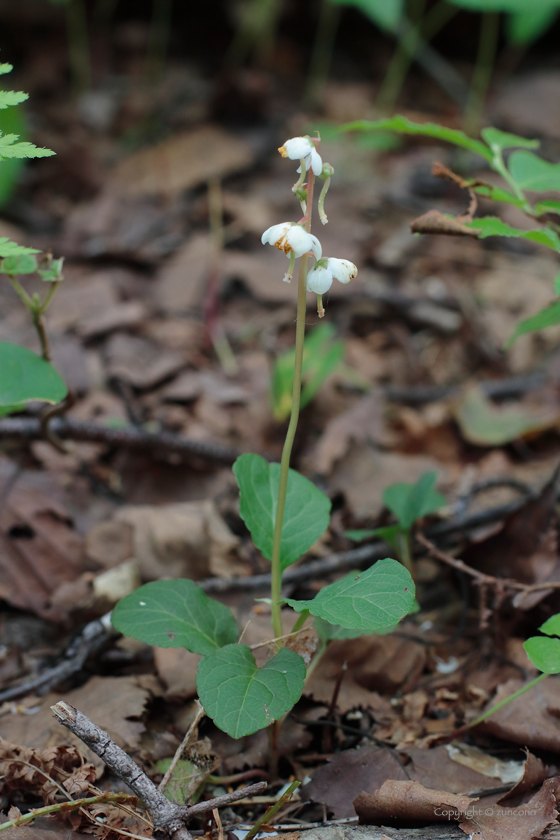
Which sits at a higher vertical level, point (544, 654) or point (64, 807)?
point (544, 654)

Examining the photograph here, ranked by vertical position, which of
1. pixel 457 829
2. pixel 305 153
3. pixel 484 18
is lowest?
pixel 457 829

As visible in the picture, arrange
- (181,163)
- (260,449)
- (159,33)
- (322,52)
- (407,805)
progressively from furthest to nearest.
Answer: (322,52), (159,33), (181,163), (260,449), (407,805)

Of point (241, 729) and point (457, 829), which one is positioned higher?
point (241, 729)

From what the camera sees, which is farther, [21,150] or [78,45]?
[78,45]

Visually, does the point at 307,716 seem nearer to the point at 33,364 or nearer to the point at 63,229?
the point at 33,364

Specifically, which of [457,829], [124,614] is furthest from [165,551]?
[457,829]

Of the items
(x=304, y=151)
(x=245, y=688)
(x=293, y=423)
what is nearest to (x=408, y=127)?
(x=304, y=151)

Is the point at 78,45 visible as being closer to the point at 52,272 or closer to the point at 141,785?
the point at 52,272

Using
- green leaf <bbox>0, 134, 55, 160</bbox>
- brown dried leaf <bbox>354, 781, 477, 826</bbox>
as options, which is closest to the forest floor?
brown dried leaf <bbox>354, 781, 477, 826</bbox>
